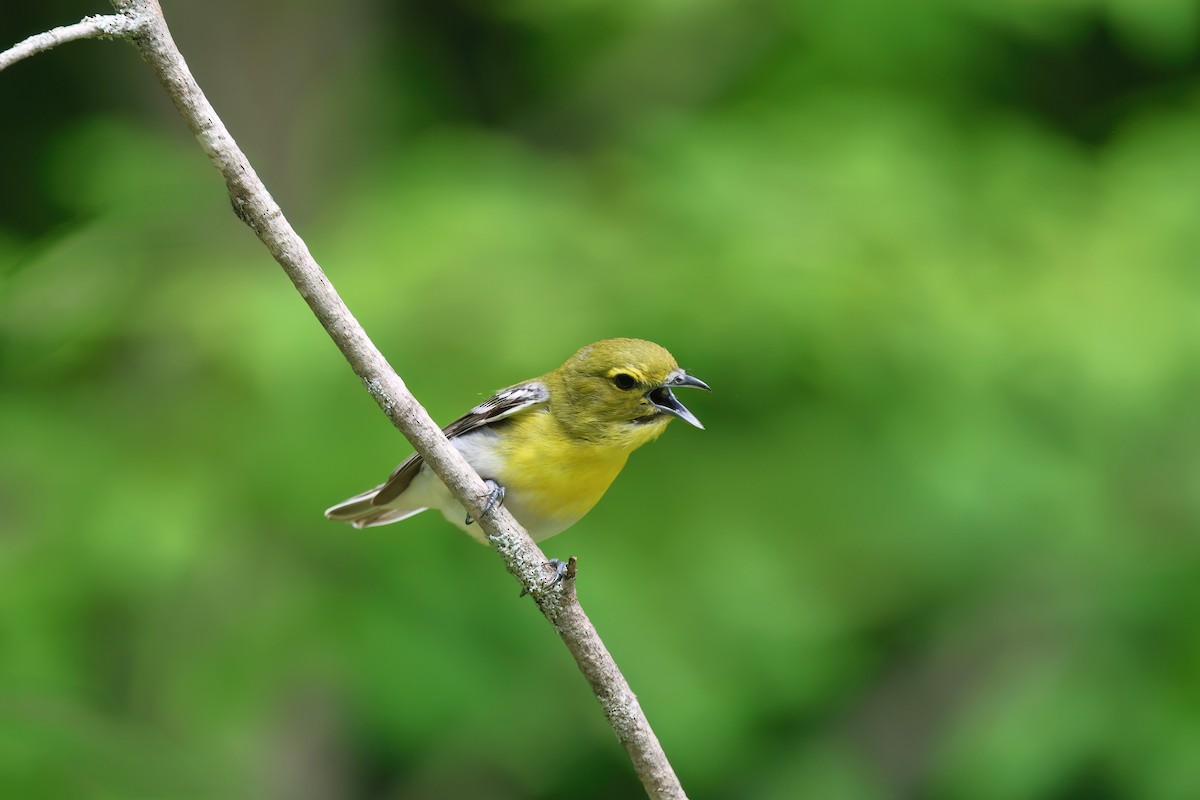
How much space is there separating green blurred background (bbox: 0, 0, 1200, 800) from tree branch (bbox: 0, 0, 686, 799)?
2503mm

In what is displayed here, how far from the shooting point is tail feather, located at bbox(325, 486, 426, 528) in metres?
4.23

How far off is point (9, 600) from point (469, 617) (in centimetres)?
211

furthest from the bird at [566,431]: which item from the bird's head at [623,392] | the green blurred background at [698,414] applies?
the green blurred background at [698,414]

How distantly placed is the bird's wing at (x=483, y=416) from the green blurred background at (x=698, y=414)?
3.38ft

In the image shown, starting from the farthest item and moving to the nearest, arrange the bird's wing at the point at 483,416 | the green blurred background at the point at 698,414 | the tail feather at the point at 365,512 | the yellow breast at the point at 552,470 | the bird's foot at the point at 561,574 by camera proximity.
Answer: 1. the green blurred background at the point at 698,414
2. the tail feather at the point at 365,512
3. the bird's wing at the point at 483,416
4. the yellow breast at the point at 552,470
5. the bird's foot at the point at 561,574

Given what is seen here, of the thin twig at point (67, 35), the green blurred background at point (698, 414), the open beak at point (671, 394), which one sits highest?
the thin twig at point (67, 35)

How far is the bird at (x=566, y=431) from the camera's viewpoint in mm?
3480

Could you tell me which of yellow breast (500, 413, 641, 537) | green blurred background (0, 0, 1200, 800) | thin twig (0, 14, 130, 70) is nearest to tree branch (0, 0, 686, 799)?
thin twig (0, 14, 130, 70)

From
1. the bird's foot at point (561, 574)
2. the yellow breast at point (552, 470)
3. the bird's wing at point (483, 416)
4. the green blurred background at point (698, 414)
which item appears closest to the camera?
the bird's foot at point (561, 574)

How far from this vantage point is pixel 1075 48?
24.3 ft

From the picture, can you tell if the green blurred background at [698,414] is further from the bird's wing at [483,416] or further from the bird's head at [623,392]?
the bird's head at [623,392]

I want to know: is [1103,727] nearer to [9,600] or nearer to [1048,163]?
[1048,163]

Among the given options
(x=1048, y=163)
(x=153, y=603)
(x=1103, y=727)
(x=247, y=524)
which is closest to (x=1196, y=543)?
(x=1103, y=727)

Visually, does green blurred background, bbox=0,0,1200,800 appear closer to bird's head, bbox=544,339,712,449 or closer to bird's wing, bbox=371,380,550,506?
bird's wing, bbox=371,380,550,506
